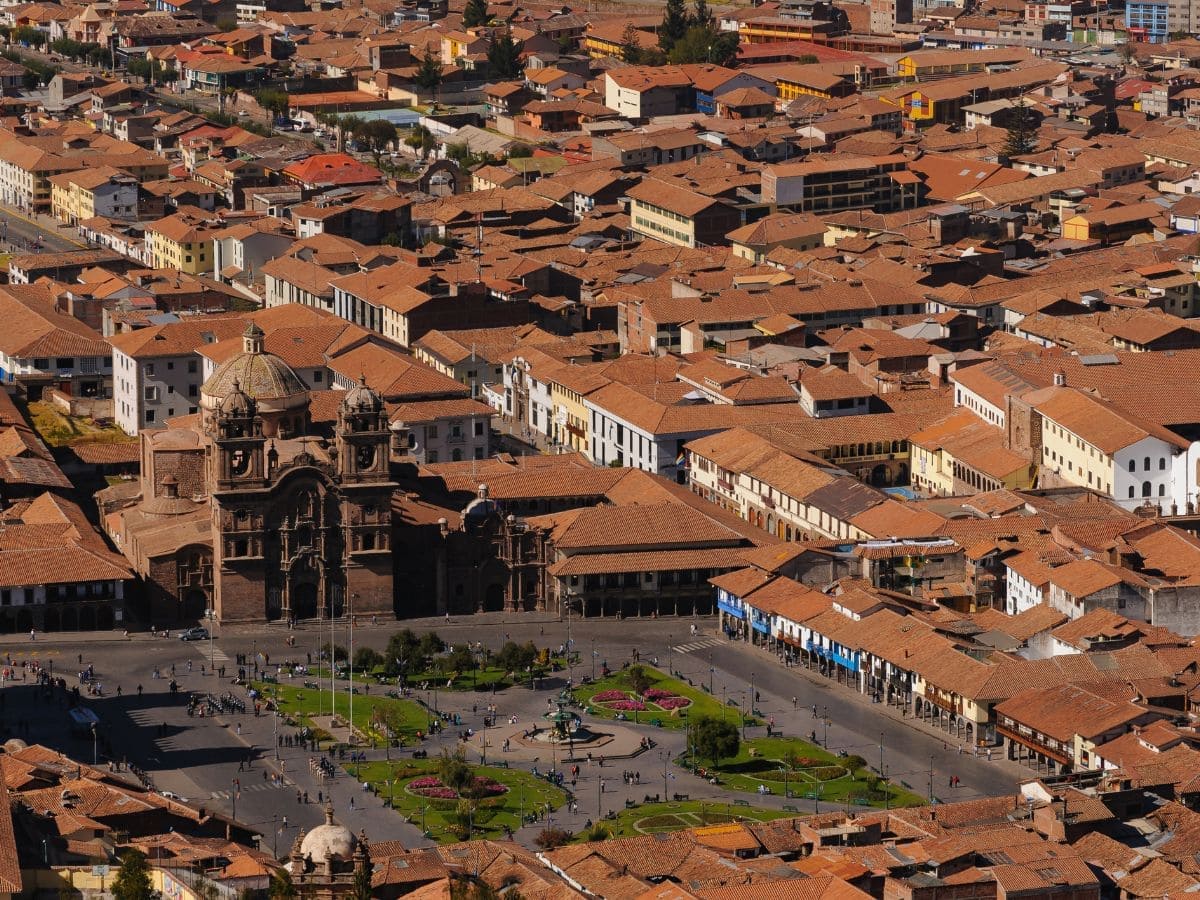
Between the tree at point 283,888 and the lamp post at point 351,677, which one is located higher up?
the tree at point 283,888

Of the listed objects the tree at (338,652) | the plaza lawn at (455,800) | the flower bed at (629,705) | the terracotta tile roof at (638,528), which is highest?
the terracotta tile roof at (638,528)

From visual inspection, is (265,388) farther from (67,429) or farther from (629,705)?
(629,705)

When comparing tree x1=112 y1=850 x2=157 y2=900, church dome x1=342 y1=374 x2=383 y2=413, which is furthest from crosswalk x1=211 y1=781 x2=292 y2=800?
church dome x1=342 y1=374 x2=383 y2=413

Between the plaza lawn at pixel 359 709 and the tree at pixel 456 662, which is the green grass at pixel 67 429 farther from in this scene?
the plaza lawn at pixel 359 709

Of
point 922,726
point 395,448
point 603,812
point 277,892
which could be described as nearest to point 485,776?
point 603,812

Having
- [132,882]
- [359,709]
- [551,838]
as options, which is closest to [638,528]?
[359,709]

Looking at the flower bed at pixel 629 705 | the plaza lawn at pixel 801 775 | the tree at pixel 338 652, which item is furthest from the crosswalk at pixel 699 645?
the plaza lawn at pixel 801 775

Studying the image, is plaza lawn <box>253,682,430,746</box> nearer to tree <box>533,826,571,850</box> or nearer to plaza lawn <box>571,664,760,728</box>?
plaza lawn <box>571,664,760,728</box>
